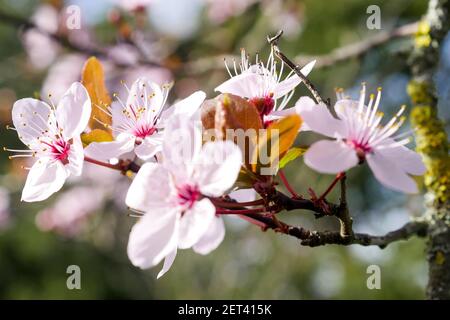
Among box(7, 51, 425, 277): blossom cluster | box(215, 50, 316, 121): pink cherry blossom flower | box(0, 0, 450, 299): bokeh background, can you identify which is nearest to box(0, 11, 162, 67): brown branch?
box(0, 0, 450, 299): bokeh background

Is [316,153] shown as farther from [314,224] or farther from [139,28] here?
[314,224]

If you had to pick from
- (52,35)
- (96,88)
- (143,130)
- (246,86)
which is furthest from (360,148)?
(52,35)

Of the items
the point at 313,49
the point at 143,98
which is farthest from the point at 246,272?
the point at 143,98

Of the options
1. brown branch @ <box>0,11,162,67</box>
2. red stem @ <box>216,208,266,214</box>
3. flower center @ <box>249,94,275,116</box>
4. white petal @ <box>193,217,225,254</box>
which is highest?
brown branch @ <box>0,11,162,67</box>

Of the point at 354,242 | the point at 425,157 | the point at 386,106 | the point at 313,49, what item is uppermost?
the point at 313,49

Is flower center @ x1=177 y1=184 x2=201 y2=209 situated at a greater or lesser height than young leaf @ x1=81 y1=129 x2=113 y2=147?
lesser

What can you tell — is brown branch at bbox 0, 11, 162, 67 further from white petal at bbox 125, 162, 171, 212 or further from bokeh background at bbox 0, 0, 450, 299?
white petal at bbox 125, 162, 171, 212

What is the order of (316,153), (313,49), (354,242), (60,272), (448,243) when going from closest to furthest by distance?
1. (316,153)
2. (354,242)
3. (448,243)
4. (313,49)
5. (60,272)
